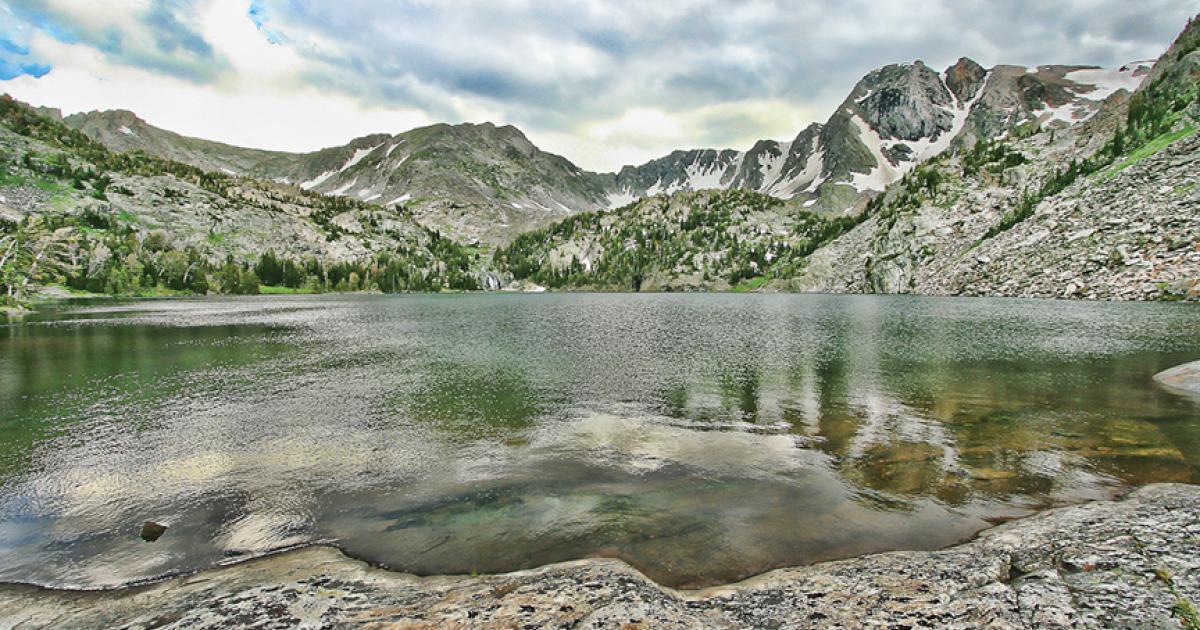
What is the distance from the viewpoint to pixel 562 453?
2036 centimetres

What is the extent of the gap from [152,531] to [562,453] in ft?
41.3

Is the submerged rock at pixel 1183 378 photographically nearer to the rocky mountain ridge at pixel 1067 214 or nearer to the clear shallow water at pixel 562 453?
the clear shallow water at pixel 562 453

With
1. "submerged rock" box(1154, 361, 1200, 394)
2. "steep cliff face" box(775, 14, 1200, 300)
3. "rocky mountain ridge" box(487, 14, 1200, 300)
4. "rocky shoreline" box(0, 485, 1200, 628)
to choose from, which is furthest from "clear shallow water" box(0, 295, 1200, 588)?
"steep cliff face" box(775, 14, 1200, 300)

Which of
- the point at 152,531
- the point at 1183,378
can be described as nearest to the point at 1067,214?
the point at 1183,378

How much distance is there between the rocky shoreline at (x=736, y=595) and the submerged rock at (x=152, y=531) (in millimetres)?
2314

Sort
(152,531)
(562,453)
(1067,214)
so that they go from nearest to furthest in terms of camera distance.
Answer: (152,531), (562,453), (1067,214)

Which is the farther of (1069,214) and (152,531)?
(1069,214)

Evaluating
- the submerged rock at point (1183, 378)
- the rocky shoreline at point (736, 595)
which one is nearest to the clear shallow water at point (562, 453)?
the rocky shoreline at point (736, 595)

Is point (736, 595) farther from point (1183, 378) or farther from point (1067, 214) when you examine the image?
point (1067, 214)

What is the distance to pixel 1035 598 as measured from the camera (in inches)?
343

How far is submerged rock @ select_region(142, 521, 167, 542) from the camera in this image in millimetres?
13219

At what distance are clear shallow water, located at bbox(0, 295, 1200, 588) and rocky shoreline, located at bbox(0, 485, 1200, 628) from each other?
129cm

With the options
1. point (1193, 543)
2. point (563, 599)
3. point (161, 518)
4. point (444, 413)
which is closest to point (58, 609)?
point (161, 518)

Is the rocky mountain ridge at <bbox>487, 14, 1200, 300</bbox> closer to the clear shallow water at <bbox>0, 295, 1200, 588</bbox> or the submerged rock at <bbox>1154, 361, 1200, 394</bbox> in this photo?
the clear shallow water at <bbox>0, 295, 1200, 588</bbox>
